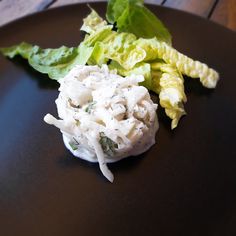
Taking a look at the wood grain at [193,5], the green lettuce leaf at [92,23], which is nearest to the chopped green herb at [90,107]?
the green lettuce leaf at [92,23]

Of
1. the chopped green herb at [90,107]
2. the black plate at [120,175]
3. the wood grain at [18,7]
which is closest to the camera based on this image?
the black plate at [120,175]

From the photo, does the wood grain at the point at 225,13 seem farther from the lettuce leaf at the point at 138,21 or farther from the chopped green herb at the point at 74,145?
the chopped green herb at the point at 74,145

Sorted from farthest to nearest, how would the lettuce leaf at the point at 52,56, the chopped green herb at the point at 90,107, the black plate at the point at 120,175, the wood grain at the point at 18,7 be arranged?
the wood grain at the point at 18,7, the lettuce leaf at the point at 52,56, the chopped green herb at the point at 90,107, the black plate at the point at 120,175

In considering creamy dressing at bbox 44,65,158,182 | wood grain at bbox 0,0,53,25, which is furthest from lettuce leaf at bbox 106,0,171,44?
wood grain at bbox 0,0,53,25

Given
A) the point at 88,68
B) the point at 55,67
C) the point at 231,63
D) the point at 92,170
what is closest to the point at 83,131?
the point at 92,170

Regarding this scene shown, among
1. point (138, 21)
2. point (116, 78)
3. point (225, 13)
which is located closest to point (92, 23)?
point (138, 21)

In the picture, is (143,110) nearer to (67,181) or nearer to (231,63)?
(67,181)
